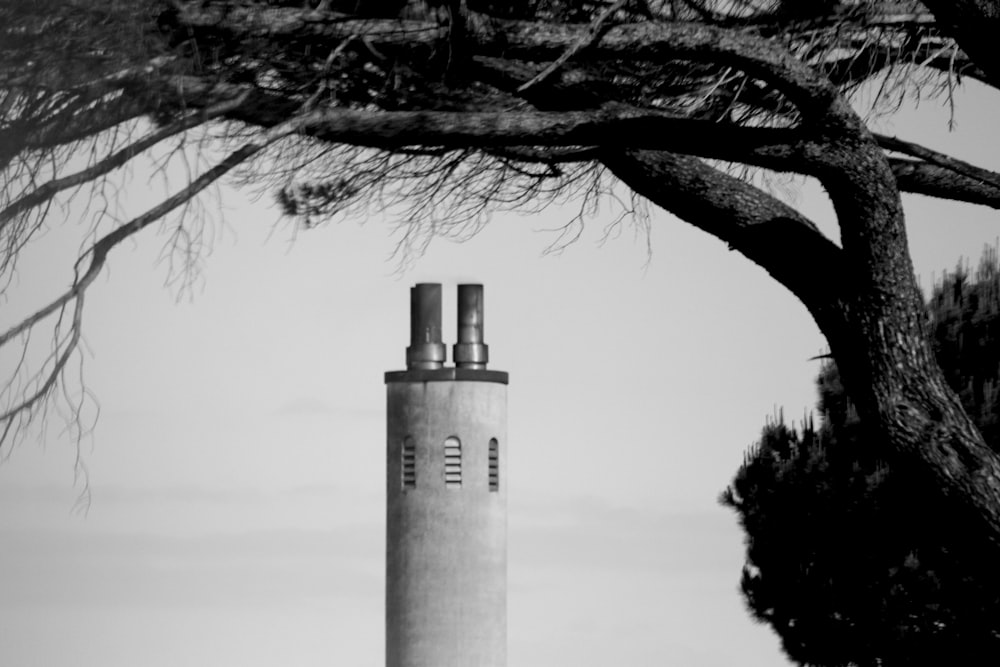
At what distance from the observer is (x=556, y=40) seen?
250 inches

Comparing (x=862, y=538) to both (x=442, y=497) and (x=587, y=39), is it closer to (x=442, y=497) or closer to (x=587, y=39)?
(x=442, y=497)

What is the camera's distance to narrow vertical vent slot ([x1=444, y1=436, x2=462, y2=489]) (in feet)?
50.3

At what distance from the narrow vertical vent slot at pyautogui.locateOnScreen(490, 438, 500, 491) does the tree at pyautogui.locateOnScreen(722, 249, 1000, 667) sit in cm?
278

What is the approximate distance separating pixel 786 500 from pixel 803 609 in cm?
117

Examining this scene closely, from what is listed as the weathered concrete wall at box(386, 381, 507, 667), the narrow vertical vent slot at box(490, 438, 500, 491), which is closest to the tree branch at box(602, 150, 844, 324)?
the weathered concrete wall at box(386, 381, 507, 667)

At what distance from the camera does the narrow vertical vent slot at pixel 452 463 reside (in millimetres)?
15336

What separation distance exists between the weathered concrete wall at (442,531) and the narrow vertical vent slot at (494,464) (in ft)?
0.24

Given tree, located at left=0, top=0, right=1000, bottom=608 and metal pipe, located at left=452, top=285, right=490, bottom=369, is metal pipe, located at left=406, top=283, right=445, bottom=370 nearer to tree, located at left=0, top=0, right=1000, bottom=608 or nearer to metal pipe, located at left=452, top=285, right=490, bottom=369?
metal pipe, located at left=452, top=285, right=490, bottom=369

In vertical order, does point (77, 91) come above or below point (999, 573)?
above

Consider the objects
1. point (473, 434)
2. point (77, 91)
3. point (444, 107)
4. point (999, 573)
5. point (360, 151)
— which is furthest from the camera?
point (473, 434)

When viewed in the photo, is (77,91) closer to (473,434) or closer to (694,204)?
(694,204)

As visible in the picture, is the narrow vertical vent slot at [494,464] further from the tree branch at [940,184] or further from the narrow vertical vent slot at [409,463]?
the tree branch at [940,184]

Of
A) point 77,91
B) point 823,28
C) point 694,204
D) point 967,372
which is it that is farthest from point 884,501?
point 77,91

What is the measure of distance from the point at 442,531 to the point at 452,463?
2.28 feet
